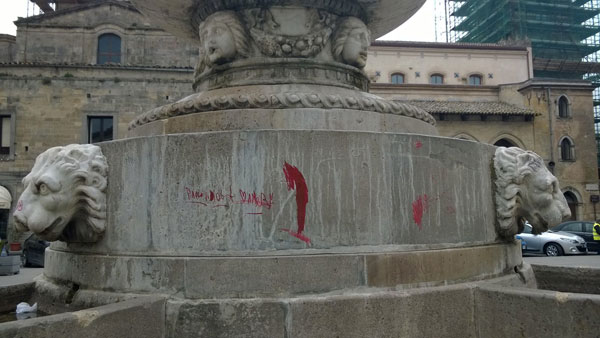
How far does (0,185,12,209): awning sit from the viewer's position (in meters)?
23.9

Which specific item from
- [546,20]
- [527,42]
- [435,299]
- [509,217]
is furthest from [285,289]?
[546,20]

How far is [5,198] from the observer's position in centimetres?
2419

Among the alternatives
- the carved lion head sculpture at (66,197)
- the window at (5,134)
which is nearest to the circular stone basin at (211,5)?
the carved lion head sculpture at (66,197)

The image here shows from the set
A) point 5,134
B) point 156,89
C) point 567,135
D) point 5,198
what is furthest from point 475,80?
point 5,198

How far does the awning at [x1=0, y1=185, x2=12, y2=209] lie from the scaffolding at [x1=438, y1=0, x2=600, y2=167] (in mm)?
35064

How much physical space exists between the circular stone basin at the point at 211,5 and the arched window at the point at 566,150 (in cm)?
3066

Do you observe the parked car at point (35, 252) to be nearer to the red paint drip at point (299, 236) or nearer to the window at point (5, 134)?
the window at point (5, 134)

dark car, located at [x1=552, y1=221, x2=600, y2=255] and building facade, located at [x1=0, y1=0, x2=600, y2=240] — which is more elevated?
building facade, located at [x1=0, y1=0, x2=600, y2=240]

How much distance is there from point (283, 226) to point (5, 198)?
974 inches

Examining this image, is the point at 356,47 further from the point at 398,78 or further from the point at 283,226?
the point at 398,78

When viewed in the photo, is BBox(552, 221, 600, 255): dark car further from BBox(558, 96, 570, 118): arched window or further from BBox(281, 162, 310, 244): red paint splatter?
BBox(281, 162, 310, 244): red paint splatter

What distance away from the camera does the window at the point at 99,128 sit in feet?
87.9

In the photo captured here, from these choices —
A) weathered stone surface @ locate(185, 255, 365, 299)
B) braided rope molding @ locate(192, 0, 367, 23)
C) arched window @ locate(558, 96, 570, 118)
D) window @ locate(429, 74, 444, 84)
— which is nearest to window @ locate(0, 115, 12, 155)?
braided rope molding @ locate(192, 0, 367, 23)

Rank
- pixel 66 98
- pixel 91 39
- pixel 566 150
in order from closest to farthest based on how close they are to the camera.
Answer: pixel 66 98 → pixel 91 39 → pixel 566 150
